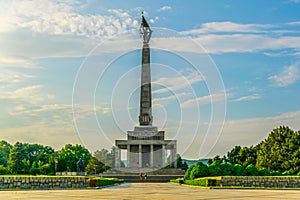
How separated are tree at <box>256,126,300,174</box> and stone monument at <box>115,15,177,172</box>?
17.4 m

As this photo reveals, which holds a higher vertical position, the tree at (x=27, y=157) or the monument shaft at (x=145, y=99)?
the monument shaft at (x=145, y=99)

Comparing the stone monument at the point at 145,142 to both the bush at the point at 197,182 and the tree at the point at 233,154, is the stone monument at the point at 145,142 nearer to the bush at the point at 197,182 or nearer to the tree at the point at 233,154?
the tree at the point at 233,154

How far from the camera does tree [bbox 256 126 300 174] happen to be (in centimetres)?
4747

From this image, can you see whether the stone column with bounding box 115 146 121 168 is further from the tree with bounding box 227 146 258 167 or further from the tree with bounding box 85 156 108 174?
the tree with bounding box 227 146 258 167

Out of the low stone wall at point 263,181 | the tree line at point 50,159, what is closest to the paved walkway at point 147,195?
the low stone wall at point 263,181

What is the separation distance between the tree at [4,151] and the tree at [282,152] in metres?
48.4

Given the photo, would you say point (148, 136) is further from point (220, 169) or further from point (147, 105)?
point (220, 169)

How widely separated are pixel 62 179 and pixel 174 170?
3167 cm

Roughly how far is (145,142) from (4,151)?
36.1 metres

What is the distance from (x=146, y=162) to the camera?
68.6 meters

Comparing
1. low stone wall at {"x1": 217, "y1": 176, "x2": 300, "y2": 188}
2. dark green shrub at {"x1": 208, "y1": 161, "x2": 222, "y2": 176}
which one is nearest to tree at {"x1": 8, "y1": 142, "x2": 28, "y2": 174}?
dark green shrub at {"x1": 208, "y1": 161, "x2": 222, "y2": 176}

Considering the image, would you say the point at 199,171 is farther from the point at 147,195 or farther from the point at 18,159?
the point at 18,159

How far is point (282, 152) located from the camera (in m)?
49.1

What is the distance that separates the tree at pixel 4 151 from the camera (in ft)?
269
